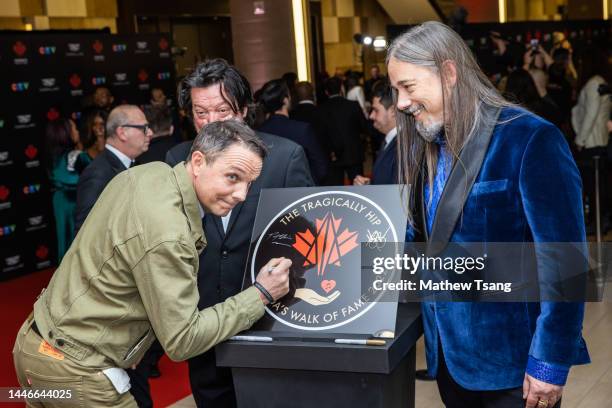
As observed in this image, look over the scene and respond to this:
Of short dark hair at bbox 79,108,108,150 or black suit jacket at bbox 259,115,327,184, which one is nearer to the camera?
black suit jacket at bbox 259,115,327,184

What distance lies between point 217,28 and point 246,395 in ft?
53.1

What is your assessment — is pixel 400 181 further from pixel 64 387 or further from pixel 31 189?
pixel 31 189

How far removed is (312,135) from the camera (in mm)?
6125

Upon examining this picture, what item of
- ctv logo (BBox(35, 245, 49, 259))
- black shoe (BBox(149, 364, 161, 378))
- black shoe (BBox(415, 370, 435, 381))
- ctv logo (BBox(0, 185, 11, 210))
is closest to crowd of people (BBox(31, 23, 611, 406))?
black shoe (BBox(415, 370, 435, 381))

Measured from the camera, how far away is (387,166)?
4137 mm

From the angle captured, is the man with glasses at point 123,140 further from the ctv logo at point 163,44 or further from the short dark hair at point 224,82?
the ctv logo at point 163,44

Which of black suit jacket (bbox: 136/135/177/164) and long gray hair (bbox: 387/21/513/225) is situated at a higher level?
long gray hair (bbox: 387/21/513/225)

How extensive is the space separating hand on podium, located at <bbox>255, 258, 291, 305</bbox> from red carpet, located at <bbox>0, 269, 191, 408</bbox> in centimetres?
250

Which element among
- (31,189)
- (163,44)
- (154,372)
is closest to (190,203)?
(154,372)

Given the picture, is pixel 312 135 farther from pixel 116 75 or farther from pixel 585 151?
pixel 116 75

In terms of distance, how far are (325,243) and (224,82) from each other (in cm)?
71

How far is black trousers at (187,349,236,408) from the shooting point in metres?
2.32

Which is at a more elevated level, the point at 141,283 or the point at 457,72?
the point at 457,72

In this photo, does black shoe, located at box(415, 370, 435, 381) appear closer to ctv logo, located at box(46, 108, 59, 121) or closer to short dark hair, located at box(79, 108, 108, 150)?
short dark hair, located at box(79, 108, 108, 150)
